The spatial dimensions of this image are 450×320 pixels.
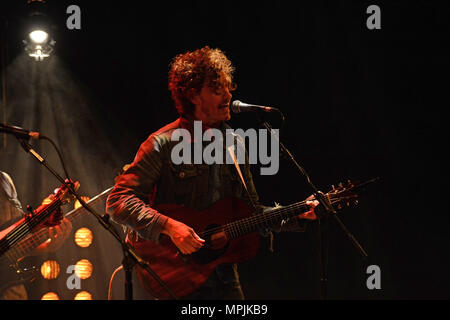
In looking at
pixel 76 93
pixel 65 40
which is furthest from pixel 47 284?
pixel 65 40

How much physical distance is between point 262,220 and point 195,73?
1037 mm

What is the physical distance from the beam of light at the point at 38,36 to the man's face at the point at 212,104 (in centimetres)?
264

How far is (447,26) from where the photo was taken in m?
4.72

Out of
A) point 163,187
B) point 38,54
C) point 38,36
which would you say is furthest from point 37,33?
point 163,187

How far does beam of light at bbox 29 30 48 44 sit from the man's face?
264 centimetres

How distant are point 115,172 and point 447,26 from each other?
12.7 ft

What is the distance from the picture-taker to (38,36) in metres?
4.98

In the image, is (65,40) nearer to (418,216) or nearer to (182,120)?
(182,120)

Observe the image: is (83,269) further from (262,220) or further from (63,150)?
(262,220)

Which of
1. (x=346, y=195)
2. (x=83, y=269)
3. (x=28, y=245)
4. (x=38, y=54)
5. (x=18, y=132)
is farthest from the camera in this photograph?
(x=83, y=269)

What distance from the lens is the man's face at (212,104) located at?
311 centimetres

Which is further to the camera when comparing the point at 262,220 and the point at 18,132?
the point at 262,220

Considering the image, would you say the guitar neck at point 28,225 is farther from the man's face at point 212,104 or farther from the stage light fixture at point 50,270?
A: the stage light fixture at point 50,270

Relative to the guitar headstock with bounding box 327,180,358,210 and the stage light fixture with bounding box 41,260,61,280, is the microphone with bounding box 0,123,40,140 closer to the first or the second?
the guitar headstock with bounding box 327,180,358,210
